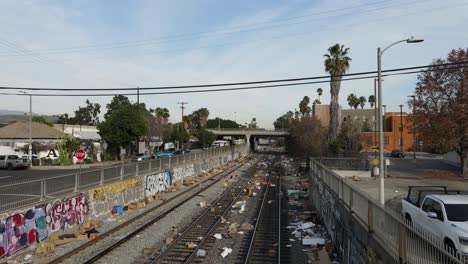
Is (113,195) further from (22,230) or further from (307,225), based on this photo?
(307,225)

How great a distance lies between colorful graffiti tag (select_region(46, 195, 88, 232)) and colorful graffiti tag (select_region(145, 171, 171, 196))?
7921mm

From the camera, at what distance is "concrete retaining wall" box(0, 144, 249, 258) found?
40.1ft

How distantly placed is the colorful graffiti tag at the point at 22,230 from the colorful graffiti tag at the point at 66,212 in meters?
0.48

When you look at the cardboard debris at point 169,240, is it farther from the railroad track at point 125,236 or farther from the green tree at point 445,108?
the green tree at point 445,108

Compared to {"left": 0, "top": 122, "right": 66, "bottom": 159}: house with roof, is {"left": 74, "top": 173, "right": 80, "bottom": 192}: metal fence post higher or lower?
lower

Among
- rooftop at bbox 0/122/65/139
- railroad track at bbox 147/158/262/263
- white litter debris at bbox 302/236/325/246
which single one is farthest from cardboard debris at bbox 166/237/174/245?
rooftop at bbox 0/122/65/139

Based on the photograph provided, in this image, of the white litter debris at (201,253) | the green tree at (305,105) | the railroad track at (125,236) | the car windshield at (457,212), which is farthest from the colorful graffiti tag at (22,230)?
the green tree at (305,105)

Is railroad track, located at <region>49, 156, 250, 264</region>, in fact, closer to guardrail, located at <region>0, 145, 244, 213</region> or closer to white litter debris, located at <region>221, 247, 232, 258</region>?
guardrail, located at <region>0, 145, 244, 213</region>

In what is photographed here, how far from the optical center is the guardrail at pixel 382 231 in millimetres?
5462

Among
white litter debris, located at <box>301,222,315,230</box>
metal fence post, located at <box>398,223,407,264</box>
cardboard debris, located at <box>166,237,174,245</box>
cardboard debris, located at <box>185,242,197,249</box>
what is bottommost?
white litter debris, located at <box>301,222,315,230</box>

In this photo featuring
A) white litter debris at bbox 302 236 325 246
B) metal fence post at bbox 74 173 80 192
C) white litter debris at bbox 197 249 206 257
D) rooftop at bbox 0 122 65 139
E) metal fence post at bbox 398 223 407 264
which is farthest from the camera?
rooftop at bbox 0 122 65 139

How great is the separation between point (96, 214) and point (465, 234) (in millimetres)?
14407

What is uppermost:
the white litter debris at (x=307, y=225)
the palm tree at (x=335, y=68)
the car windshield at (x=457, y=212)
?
the palm tree at (x=335, y=68)

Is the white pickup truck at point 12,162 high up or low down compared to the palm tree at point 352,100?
down
